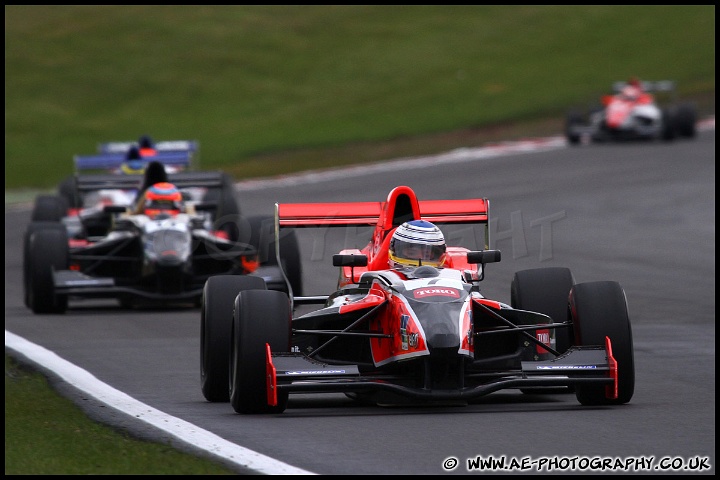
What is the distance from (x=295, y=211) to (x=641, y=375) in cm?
274

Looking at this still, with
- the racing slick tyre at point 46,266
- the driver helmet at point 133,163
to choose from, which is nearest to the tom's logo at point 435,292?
the racing slick tyre at point 46,266

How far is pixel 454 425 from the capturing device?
8.45 m

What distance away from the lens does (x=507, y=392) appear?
10227 mm

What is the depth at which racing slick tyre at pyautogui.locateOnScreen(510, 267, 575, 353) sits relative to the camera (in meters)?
10.3

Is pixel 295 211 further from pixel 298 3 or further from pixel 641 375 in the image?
pixel 298 3

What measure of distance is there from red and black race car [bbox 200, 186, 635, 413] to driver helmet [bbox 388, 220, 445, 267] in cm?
11

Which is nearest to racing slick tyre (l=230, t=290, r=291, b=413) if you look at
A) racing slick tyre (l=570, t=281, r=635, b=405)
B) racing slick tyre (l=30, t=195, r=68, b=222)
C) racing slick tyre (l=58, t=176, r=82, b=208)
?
racing slick tyre (l=570, t=281, r=635, b=405)

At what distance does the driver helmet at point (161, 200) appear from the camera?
17.7 meters

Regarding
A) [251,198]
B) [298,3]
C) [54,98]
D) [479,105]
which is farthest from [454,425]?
[298,3]

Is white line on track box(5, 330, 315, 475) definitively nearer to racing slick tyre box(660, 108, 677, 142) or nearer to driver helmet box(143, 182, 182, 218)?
driver helmet box(143, 182, 182, 218)

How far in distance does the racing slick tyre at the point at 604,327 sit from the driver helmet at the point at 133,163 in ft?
43.4

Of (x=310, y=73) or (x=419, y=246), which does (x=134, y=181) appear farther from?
(x=310, y=73)

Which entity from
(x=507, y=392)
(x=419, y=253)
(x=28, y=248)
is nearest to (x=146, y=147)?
(x=28, y=248)

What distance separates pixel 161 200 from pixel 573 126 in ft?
65.9
